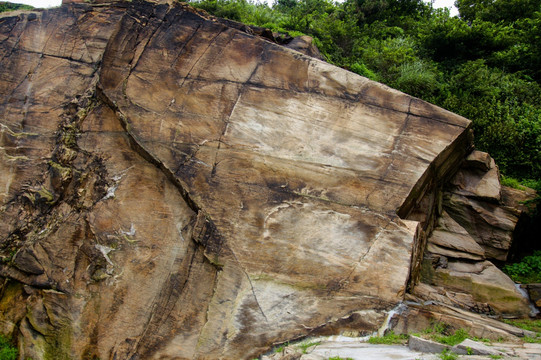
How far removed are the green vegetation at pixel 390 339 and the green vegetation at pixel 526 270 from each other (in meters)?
5.34

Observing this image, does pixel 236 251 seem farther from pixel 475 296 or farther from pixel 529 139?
pixel 529 139

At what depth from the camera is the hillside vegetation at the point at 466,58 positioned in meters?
12.5

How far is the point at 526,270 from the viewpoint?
10562mm

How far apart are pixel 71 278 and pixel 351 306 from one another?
5497 mm

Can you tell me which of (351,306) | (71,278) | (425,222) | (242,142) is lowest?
(71,278)

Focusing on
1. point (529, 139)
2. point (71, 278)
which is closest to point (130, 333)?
point (71, 278)

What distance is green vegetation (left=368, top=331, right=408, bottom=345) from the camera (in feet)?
21.8

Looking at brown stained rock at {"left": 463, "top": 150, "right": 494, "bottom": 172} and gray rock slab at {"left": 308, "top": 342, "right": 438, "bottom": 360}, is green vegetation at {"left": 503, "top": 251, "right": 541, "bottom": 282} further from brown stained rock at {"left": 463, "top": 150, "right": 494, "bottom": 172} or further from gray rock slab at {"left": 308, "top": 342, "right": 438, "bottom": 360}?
gray rock slab at {"left": 308, "top": 342, "right": 438, "bottom": 360}

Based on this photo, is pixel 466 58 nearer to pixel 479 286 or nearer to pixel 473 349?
pixel 479 286

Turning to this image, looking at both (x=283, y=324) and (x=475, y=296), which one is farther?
(x=475, y=296)

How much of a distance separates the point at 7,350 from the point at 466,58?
17.2 m

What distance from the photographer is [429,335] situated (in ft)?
22.1

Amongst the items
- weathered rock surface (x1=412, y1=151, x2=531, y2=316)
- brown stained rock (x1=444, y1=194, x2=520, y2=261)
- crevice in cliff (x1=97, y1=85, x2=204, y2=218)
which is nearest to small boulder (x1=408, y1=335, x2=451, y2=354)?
weathered rock surface (x1=412, y1=151, x2=531, y2=316)

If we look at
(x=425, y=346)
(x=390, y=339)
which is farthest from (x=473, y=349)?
(x=390, y=339)
